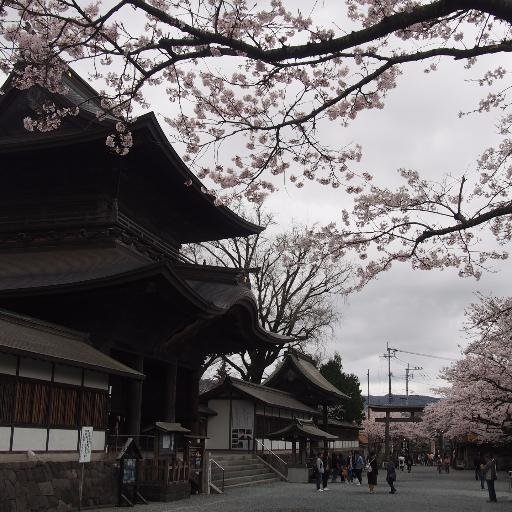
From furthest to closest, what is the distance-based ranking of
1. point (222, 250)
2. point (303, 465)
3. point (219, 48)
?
point (222, 250), point (303, 465), point (219, 48)

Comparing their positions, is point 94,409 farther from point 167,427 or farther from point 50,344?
point 50,344

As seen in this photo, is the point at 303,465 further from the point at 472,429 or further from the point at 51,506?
the point at 51,506

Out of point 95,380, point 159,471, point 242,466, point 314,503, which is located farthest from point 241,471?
point 95,380

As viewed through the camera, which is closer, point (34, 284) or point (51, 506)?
point (51, 506)

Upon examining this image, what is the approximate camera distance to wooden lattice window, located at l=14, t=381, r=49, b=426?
39.3ft

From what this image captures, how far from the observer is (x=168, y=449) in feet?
A: 54.2

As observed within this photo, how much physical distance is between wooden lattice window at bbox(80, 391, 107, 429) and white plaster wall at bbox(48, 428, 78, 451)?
461mm

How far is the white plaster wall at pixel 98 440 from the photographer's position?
47.9ft

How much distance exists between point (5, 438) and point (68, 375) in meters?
2.24

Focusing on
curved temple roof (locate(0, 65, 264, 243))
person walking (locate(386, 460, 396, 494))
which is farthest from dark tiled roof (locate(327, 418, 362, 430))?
curved temple roof (locate(0, 65, 264, 243))

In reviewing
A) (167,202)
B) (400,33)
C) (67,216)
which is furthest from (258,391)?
(400,33)

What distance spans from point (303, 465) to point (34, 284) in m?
19.8

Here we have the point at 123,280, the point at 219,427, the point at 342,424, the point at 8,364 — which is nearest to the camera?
the point at 8,364

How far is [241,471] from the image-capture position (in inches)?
973
